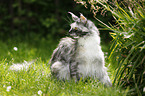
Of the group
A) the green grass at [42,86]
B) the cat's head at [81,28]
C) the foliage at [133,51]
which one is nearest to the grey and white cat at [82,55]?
the cat's head at [81,28]

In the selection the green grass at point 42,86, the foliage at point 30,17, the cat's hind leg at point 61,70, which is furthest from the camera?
the foliage at point 30,17

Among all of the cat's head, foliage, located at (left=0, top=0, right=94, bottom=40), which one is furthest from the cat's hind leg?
foliage, located at (left=0, top=0, right=94, bottom=40)

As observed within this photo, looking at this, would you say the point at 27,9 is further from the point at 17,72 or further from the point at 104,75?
the point at 104,75

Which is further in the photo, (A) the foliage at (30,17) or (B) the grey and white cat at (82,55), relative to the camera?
(A) the foliage at (30,17)

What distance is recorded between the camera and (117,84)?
2.50 meters

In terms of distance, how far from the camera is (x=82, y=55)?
2541 mm

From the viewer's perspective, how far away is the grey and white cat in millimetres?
2527

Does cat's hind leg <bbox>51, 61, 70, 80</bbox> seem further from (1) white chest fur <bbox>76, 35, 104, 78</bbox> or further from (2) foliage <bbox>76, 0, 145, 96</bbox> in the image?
(2) foliage <bbox>76, 0, 145, 96</bbox>

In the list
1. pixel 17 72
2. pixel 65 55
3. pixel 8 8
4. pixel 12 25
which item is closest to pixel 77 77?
pixel 65 55

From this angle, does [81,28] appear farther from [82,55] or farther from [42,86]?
[42,86]

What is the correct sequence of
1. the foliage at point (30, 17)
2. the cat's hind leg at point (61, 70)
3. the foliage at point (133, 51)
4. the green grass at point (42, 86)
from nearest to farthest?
the foliage at point (133, 51) → the green grass at point (42, 86) → the cat's hind leg at point (61, 70) → the foliage at point (30, 17)

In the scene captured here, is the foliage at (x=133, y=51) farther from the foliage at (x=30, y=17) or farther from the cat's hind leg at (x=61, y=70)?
the foliage at (x=30, y=17)

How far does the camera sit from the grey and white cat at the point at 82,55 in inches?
99.5

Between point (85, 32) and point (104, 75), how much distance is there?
1.98 feet
